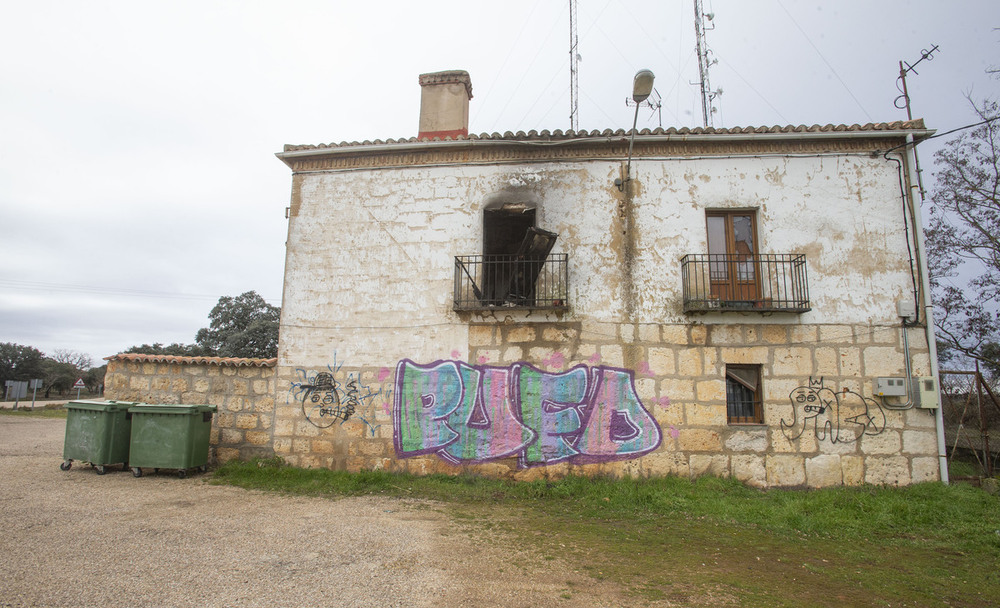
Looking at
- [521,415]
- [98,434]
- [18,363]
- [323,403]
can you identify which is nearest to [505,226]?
[521,415]

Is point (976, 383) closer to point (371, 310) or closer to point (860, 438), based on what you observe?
point (860, 438)

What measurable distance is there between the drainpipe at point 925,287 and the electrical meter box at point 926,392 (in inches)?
2.7

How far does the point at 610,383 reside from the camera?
7.57m

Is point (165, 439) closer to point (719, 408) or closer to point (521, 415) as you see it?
point (521, 415)

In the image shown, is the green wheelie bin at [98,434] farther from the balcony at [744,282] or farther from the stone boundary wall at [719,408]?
the balcony at [744,282]

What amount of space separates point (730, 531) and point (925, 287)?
5152 millimetres

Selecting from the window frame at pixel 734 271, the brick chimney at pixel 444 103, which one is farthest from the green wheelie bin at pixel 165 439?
the window frame at pixel 734 271

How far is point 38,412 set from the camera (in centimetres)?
2272

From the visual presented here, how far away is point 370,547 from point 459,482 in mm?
2727

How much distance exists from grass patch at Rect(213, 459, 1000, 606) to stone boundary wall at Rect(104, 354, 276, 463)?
0.47 m

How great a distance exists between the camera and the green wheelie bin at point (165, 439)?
7488 millimetres

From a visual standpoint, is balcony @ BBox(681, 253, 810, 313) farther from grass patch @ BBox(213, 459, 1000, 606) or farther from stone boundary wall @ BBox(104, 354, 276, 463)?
stone boundary wall @ BBox(104, 354, 276, 463)

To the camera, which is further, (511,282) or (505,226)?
(505,226)

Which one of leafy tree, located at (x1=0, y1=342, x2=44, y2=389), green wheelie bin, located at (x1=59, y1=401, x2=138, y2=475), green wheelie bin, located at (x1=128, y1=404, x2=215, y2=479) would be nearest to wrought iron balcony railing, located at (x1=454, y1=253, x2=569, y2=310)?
green wheelie bin, located at (x1=128, y1=404, x2=215, y2=479)
